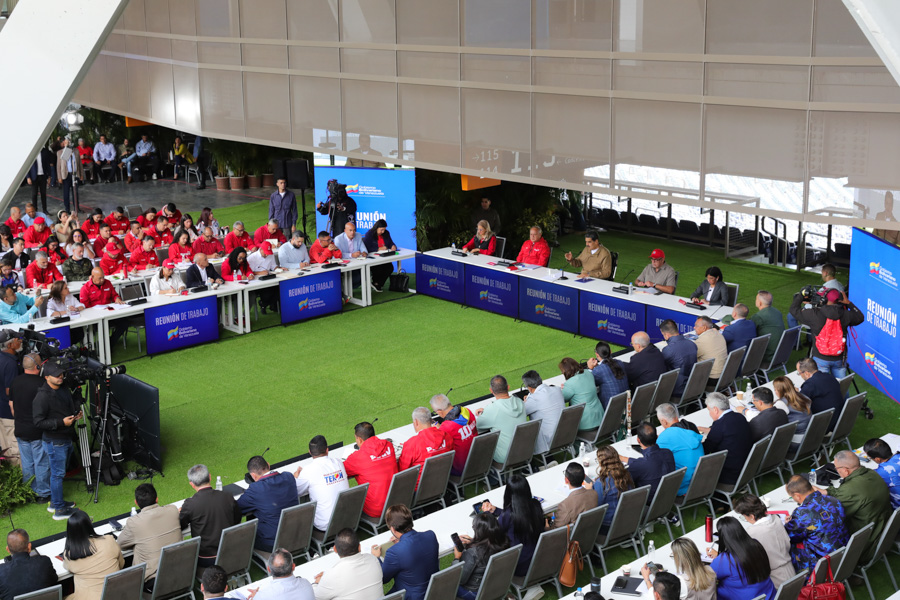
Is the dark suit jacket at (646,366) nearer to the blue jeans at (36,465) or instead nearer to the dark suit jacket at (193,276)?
the blue jeans at (36,465)

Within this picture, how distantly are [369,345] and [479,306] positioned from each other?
2632 millimetres

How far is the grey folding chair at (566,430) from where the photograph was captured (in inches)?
377

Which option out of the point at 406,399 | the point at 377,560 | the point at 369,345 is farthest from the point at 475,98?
the point at 377,560

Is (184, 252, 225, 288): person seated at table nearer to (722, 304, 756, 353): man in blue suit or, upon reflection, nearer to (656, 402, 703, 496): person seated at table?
(722, 304, 756, 353): man in blue suit

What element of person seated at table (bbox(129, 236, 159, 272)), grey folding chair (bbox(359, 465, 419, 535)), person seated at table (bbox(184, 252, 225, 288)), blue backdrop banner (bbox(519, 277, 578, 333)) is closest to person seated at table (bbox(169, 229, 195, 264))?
person seated at table (bbox(129, 236, 159, 272))

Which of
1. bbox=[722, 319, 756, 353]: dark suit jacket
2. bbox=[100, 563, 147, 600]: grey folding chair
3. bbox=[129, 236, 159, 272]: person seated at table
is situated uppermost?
bbox=[129, 236, 159, 272]: person seated at table

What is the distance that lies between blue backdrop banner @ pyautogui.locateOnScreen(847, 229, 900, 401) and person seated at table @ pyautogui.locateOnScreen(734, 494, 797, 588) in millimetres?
5854

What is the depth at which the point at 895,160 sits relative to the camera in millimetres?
10992

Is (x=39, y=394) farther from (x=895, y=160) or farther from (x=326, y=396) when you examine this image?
(x=895, y=160)

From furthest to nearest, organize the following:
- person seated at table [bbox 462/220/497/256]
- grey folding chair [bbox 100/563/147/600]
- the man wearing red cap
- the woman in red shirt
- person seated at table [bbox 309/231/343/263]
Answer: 1. person seated at table [bbox 462/220/497/256]
2. person seated at table [bbox 309/231/343/263]
3. the woman in red shirt
4. the man wearing red cap
5. grey folding chair [bbox 100/563/147/600]

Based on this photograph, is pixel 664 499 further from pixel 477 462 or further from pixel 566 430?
pixel 477 462

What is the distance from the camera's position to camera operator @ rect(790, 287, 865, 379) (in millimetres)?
11398

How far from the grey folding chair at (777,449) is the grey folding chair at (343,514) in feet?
12.8

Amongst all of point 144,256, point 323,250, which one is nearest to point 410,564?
point 323,250
